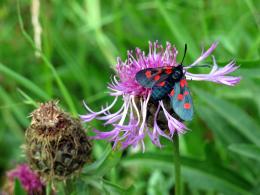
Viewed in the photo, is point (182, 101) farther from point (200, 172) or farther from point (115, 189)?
point (200, 172)

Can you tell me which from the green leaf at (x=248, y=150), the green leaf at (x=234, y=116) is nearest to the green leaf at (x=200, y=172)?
the green leaf at (x=234, y=116)

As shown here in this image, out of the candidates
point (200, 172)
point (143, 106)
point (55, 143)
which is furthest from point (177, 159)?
point (200, 172)

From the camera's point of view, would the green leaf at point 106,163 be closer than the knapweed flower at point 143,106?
No

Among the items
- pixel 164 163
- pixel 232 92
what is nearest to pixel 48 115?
pixel 164 163

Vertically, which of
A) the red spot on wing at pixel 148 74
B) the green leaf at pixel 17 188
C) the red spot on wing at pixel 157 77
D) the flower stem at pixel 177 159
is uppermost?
the red spot on wing at pixel 148 74

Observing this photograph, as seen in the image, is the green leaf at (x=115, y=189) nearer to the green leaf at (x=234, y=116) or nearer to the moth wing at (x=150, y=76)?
the moth wing at (x=150, y=76)

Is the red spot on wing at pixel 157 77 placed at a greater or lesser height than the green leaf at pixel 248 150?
greater

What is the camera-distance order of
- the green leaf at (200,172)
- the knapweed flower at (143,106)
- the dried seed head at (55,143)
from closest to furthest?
1. the knapweed flower at (143,106)
2. the dried seed head at (55,143)
3. the green leaf at (200,172)
